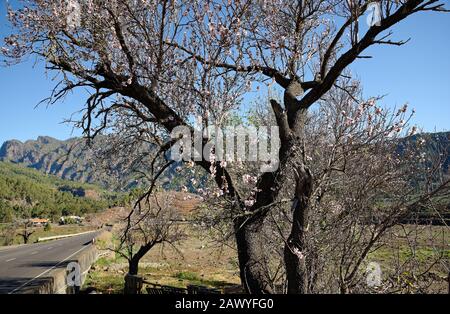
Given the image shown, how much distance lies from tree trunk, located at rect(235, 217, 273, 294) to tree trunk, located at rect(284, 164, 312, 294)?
2.69 feet

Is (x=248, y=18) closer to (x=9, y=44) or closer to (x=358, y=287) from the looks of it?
(x=9, y=44)

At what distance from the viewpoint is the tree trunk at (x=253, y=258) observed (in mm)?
6074

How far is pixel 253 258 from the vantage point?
6.21 meters

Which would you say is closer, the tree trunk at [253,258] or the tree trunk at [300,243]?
the tree trunk at [300,243]

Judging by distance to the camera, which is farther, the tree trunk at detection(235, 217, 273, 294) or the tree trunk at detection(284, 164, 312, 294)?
the tree trunk at detection(235, 217, 273, 294)

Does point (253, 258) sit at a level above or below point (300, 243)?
below

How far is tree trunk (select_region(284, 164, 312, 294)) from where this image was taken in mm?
5215

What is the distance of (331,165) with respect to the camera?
17.2 ft

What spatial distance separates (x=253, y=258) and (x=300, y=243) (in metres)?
1.13

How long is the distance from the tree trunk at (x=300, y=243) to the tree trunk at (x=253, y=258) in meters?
0.82

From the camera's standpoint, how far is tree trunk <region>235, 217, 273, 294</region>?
6074 mm

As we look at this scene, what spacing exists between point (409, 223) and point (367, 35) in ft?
9.38

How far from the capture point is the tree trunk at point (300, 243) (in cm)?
521
